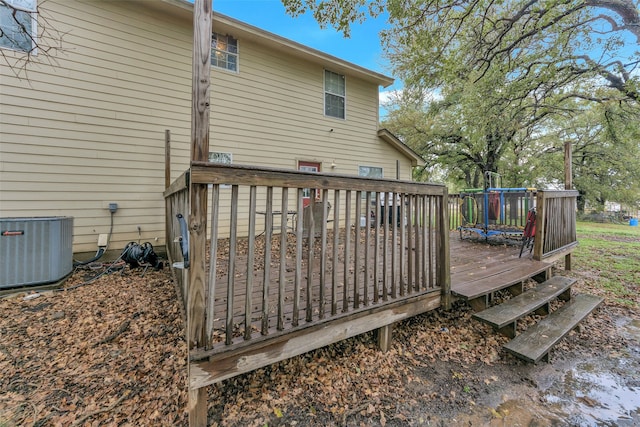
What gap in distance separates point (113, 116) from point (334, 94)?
5.55 meters

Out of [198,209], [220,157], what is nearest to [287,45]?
[220,157]

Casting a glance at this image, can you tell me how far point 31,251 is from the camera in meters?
3.53

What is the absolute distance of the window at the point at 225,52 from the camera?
240 inches

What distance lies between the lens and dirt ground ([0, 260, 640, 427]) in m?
1.83

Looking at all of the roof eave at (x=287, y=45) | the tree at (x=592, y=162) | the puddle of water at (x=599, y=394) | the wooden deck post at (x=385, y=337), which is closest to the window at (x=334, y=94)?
the roof eave at (x=287, y=45)

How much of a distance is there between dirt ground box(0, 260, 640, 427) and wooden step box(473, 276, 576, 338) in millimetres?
317

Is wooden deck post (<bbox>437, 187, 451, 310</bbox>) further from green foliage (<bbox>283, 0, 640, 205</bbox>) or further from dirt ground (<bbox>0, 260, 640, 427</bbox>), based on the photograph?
green foliage (<bbox>283, 0, 640, 205</bbox>)

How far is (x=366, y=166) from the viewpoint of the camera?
859 centimetres

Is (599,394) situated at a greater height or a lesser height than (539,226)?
lesser

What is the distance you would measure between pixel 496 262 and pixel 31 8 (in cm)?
891

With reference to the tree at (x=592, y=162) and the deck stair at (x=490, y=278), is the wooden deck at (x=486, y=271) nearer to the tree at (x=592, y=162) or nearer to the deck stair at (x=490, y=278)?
the deck stair at (x=490, y=278)

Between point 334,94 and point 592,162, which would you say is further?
point 592,162

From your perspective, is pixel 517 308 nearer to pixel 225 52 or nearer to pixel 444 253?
pixel 444 253

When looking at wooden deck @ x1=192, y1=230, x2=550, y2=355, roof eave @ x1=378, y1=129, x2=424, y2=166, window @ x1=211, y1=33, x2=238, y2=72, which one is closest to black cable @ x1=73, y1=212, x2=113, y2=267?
wooden deck @ x1=192, y1=230, x2=550, y2=355
